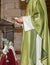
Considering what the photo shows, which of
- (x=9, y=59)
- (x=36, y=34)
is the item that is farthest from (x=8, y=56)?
(x=36, y=34)

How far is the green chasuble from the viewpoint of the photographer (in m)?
1.71

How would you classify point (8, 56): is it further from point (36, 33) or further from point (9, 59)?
point (36, 33)

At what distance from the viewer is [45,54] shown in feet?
5.74

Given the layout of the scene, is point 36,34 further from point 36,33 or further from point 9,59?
point 9,59

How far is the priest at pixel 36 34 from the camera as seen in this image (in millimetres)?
1714

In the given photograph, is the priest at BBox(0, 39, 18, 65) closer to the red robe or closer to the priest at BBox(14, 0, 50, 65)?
the red robe

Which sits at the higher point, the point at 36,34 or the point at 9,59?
the point at 36,34

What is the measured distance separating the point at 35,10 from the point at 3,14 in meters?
0.80

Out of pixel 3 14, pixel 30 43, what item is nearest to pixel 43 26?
pixel 30 43

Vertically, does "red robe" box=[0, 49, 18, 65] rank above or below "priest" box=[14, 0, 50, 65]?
below

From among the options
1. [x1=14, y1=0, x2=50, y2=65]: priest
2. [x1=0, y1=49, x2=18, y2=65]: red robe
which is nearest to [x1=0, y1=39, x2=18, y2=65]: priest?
[x1=0, y1=49, x2=18, y2=65]: red robe

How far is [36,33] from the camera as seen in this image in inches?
68.3

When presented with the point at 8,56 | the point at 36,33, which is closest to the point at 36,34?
the point at 36,33

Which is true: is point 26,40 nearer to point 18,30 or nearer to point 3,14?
point 18,30
